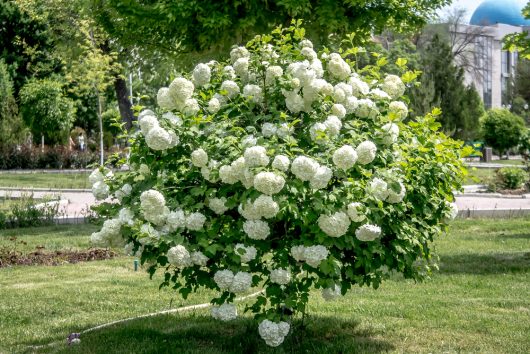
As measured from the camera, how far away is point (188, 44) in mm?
14055

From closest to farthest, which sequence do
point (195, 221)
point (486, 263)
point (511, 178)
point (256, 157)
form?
point (256, 157) → point (195, 221) → point (486, 263) → point (511, 178)

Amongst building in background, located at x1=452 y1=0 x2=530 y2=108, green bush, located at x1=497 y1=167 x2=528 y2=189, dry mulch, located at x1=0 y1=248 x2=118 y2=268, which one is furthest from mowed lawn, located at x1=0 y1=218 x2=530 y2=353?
building in background, located at x1=452 y1=0 x2=530 y2=108

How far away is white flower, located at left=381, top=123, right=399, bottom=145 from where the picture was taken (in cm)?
552

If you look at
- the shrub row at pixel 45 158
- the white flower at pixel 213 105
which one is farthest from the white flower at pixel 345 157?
the shrub row at pixel 45 158

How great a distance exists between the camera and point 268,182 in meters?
4.80

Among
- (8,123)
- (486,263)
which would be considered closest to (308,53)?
(486,263)

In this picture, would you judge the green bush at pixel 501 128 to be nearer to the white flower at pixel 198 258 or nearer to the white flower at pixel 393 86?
the white flower at pixel 393 86

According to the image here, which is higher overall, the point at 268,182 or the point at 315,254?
the point at 268,182

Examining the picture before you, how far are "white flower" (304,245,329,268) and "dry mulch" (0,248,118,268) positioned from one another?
632 centimetres

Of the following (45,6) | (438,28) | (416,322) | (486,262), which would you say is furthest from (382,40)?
(416,322)

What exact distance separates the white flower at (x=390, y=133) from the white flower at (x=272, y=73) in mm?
840

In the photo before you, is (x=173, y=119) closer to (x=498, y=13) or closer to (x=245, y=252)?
(x=245, y=252)

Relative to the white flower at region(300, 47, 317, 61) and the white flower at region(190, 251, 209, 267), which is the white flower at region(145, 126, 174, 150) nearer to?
the white flower at region(190, 251, 209, 267)

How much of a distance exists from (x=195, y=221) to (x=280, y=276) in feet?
2.15
